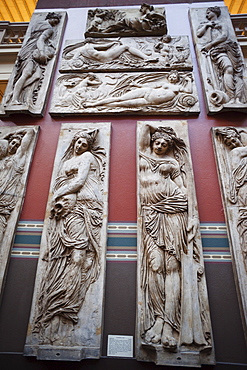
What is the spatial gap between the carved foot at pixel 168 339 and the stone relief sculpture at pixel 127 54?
4.90 metres

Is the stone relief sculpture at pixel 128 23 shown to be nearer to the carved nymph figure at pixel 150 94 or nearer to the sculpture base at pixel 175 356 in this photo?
the carved nymph figure at pixel 150 94

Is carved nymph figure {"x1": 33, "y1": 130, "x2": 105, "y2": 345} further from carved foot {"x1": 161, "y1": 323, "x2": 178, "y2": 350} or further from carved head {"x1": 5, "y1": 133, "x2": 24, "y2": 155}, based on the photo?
carved foot {"x1": 161, "y1": 323, "x2": 178, "y2": 350}

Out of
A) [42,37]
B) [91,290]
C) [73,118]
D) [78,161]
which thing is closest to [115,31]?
[42,37]

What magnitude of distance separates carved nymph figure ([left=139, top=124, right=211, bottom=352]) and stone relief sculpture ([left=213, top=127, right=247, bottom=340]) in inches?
20.4

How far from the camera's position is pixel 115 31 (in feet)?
21.1

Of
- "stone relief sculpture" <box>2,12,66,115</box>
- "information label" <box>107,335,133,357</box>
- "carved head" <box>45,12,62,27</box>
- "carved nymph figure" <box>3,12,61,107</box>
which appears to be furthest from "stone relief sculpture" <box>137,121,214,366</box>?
"carved head" <box>45,12,62,27</box>

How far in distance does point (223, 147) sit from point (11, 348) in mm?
4372

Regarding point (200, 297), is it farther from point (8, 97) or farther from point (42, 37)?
point (42, 37)

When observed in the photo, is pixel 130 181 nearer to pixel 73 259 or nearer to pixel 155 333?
pixel 73 259

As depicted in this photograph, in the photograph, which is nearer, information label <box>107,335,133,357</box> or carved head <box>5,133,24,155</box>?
information label <box>107,335,133,357</box>

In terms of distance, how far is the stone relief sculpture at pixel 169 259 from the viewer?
315 cm

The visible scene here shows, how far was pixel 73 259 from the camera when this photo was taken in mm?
3619

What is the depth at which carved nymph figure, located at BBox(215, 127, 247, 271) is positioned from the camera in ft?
12.7

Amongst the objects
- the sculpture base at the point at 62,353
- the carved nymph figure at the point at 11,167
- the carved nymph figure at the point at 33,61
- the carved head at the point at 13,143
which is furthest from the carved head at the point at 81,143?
the sculpture base at the point at 62,353
